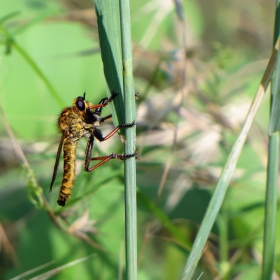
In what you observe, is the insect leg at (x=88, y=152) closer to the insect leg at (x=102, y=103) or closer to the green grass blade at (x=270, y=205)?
the insect leg at (x=102, y=103)

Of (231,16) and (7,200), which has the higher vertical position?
(231,16)

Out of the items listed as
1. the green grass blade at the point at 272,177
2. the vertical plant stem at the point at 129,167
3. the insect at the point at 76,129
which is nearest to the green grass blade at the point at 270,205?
the green grass blade at the point at 272,177

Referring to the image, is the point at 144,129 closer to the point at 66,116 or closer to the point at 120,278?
the point at 66,116

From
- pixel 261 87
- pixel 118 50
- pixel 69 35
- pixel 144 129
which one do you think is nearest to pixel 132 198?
pixel 118 50

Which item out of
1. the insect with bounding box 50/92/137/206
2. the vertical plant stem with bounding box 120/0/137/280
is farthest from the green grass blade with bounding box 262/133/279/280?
the insect with bounding box 50/92/137/206

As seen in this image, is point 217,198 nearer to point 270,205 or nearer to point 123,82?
point 270,205

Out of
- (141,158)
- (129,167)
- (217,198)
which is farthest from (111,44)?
(141,158)
